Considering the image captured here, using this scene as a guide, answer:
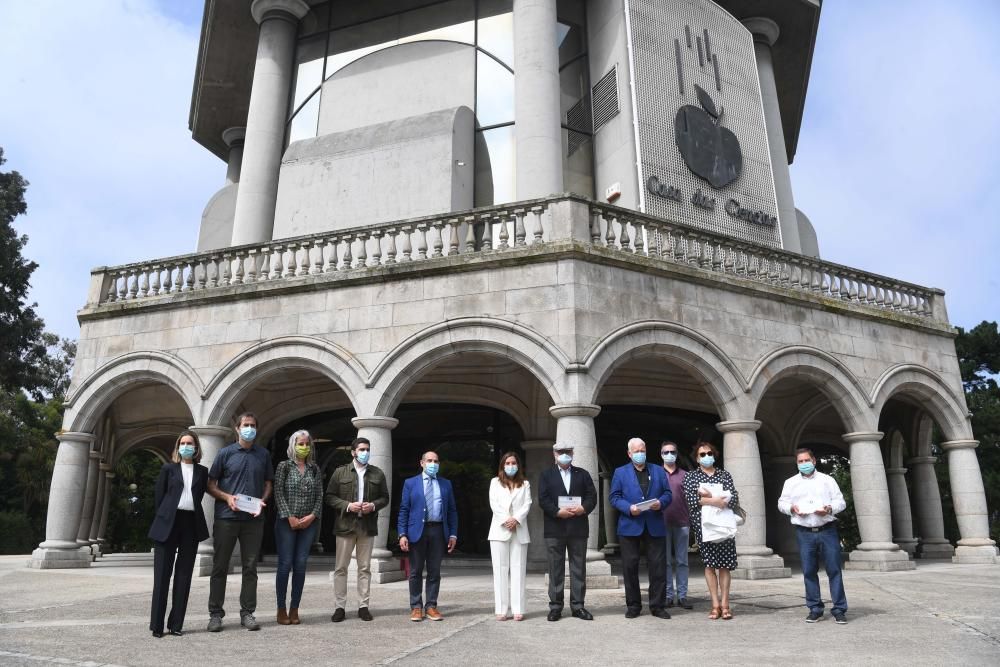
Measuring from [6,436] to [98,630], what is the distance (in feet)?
92.1

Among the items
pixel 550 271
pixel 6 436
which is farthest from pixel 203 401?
pixel 6 436

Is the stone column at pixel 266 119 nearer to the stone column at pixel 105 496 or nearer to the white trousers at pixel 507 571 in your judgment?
the stone column at pixel 105 496

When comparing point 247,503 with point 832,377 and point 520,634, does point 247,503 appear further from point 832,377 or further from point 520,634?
point 832,377

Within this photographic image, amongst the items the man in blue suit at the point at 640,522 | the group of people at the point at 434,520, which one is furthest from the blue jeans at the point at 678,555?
the man in blue suit at the point at 640,522

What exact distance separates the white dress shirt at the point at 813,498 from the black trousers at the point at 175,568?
16.8 ft

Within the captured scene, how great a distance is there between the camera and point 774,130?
19719mm

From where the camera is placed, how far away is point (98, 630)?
20.1 feet

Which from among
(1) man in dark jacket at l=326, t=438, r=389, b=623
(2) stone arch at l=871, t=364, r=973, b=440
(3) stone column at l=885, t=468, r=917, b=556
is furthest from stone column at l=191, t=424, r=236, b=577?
(3) stone column at l=885, t=468, r=917, b=556

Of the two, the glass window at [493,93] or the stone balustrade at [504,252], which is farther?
the glass window at [493,93]

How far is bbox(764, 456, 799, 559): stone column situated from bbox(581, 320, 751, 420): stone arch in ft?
19.0

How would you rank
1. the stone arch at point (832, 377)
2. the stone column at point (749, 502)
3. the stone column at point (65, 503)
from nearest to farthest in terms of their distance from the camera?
the stone column at point (749, 502), the stone arch at point (832, 377), the stone column at point (65, 503)

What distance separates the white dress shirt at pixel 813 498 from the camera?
6570mm

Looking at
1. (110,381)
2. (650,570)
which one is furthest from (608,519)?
(650,570)

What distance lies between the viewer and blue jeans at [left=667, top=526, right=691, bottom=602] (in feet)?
25.3
